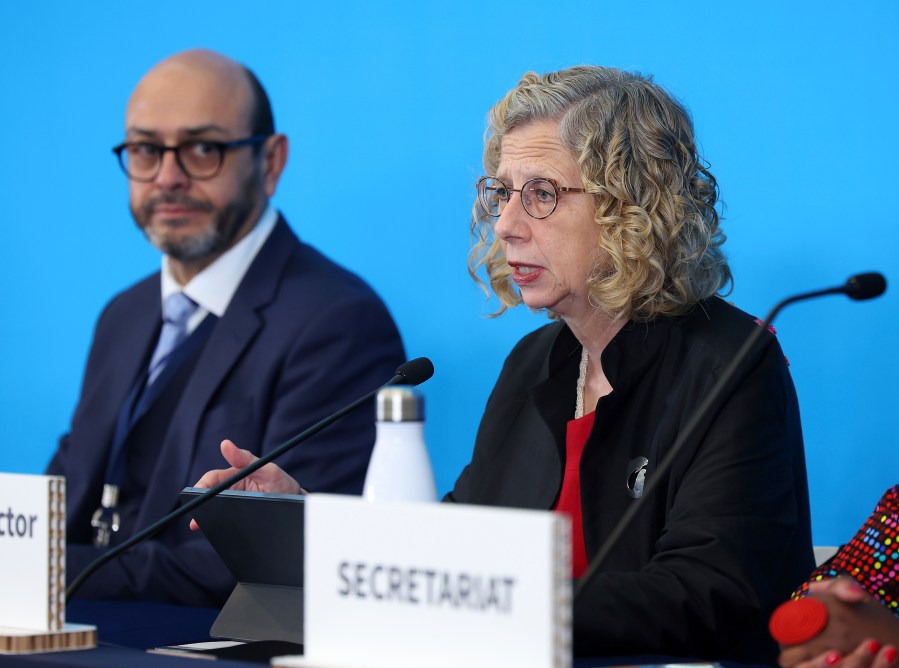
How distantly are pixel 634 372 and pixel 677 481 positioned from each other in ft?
0.67

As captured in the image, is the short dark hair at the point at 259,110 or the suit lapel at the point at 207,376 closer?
the suit lapel at the point at 207,376

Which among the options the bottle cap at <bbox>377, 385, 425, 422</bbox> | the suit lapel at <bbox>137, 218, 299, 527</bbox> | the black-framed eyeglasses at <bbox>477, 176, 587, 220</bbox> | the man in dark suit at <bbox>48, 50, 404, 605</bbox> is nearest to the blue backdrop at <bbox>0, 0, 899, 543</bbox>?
the man in dark suit at <bbox>48, 50, 404, 605</bbox>

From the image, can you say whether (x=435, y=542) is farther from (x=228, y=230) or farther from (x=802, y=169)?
(x=228, y=230)

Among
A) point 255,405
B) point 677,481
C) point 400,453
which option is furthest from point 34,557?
point 255,405

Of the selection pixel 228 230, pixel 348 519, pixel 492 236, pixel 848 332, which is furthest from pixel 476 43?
pixel 348 519

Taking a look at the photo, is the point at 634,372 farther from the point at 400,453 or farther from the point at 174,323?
the point at 174,323

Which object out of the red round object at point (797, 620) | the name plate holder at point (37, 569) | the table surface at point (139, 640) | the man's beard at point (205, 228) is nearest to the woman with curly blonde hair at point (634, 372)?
the table surface at point (139, 640)

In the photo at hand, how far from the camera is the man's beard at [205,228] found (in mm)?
3074

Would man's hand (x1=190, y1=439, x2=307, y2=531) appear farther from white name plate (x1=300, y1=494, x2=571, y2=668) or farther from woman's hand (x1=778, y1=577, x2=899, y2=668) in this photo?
woman's hand (x1=778, y1=577, x2=899, y2=668)

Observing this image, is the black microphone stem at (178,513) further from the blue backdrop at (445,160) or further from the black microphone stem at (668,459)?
the blue backdrop at (445,160)

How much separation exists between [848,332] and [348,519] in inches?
57.1

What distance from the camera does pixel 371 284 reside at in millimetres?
3043

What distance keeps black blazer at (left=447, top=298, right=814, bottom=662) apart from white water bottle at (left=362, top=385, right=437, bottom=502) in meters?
0.37

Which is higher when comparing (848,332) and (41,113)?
(41,113)
